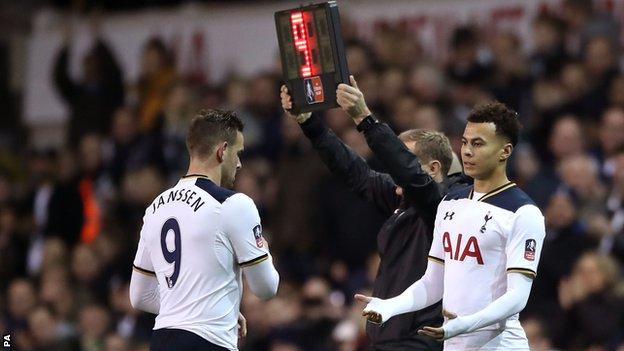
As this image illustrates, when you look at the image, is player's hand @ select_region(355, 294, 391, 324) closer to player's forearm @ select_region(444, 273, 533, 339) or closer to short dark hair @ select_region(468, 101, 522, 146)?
player's forearm @ select_region(444, 273, 533, 339)

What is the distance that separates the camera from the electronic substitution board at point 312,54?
21.8 ft

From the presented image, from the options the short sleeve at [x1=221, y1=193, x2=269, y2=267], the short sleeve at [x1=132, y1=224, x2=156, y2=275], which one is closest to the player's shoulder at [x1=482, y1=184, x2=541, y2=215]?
the short sleeve at [x1=221, y1=193, x2=269, y2=267]

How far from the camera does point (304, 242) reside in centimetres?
1162

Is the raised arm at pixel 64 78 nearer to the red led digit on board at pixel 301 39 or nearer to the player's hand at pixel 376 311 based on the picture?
the red led digit on board at pixel 301 39

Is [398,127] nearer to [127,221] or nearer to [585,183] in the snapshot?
[585,183]

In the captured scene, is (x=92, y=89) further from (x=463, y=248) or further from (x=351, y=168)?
(x=463, y=248)

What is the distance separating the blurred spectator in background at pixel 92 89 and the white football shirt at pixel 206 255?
26.3 ft

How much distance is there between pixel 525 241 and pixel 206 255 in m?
1.41

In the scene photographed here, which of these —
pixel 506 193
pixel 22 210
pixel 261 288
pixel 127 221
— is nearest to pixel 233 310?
pixel 261 288

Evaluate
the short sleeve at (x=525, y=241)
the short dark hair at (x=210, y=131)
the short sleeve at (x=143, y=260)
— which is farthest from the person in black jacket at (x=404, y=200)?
the short sleeve at (x=143, y=260)

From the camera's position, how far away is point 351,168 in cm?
760

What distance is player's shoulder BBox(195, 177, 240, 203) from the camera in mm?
6320

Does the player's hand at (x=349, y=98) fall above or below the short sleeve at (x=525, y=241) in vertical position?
above

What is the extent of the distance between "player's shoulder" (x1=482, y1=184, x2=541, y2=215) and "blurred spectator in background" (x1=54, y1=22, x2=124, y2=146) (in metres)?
8.40
